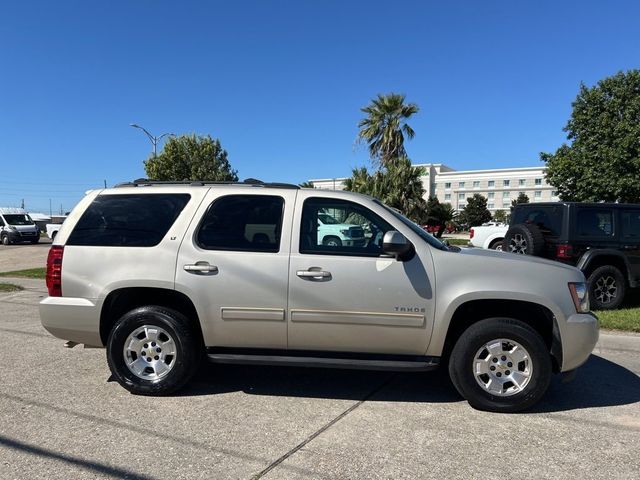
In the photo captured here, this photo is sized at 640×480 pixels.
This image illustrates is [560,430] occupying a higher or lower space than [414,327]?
lower

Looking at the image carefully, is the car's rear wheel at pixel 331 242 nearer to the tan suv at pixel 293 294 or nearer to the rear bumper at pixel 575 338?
the tan suv at pixel 293 294

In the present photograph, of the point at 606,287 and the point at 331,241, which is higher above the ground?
the point at 331,241

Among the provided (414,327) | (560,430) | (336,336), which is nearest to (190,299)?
(336,336)

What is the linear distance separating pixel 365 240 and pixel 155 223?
6.27 feet

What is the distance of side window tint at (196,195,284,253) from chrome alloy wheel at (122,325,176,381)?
3.00 feet

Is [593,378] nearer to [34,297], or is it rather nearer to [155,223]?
[155,223]

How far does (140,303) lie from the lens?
4637mm

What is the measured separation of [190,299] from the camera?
435 centimetres

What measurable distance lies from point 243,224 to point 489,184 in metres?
124

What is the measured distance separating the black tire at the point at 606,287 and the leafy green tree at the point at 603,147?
16.2m

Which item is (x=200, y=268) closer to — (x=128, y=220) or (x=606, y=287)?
(x=128, y=220)

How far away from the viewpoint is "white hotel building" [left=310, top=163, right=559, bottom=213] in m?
114

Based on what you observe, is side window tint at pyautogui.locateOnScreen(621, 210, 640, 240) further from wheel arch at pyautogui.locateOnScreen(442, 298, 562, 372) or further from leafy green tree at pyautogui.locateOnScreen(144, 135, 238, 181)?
leafy green tree at pyautogui.locateOnScreen(144, 135, 238, 181)

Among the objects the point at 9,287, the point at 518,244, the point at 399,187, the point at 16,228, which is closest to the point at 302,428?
the point at 518,244
